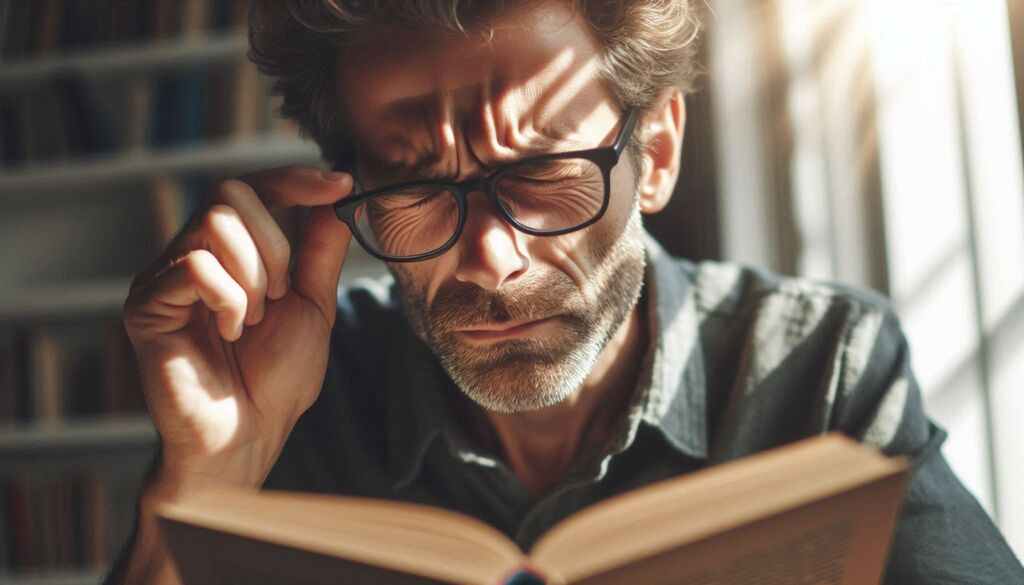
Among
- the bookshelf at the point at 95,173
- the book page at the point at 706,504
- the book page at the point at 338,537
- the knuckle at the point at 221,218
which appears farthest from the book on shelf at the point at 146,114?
the book page at the point at 706,504

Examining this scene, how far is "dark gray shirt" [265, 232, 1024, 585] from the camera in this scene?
1.05 meters

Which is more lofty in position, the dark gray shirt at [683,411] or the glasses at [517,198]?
the glasses at [517,198]

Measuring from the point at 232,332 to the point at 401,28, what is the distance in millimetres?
427

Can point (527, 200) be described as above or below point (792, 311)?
above

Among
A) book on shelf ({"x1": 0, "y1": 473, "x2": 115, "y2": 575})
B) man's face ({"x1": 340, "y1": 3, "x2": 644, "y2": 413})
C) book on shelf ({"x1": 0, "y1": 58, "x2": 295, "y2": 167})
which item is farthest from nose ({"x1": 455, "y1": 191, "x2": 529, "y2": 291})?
book on shelf ({"x1": 0, "y1": 473, "x2": 115, "y2": 575})

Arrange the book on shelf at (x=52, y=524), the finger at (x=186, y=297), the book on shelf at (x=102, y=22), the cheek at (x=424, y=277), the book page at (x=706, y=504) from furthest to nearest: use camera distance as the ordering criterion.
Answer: the book on shelf at (x=102, y=22)
the book on shelf at (x=52, y=524)
the cheek at (x=424, y=277)
the finger at (x=186, y=297)
the book page at (x=706, y=504)

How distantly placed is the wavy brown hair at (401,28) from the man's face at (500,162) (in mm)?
26

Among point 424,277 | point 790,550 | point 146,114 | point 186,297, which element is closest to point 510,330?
point 424,277

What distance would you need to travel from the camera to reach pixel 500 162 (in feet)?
3.16

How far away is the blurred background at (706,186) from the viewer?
1.27m

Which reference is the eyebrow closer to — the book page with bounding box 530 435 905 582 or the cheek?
the cheek

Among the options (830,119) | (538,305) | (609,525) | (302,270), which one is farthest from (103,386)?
(609,525)

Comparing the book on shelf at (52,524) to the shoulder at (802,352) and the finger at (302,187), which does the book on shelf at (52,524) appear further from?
the shoulder at (802,352)

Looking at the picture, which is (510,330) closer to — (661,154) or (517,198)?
(517,198)
